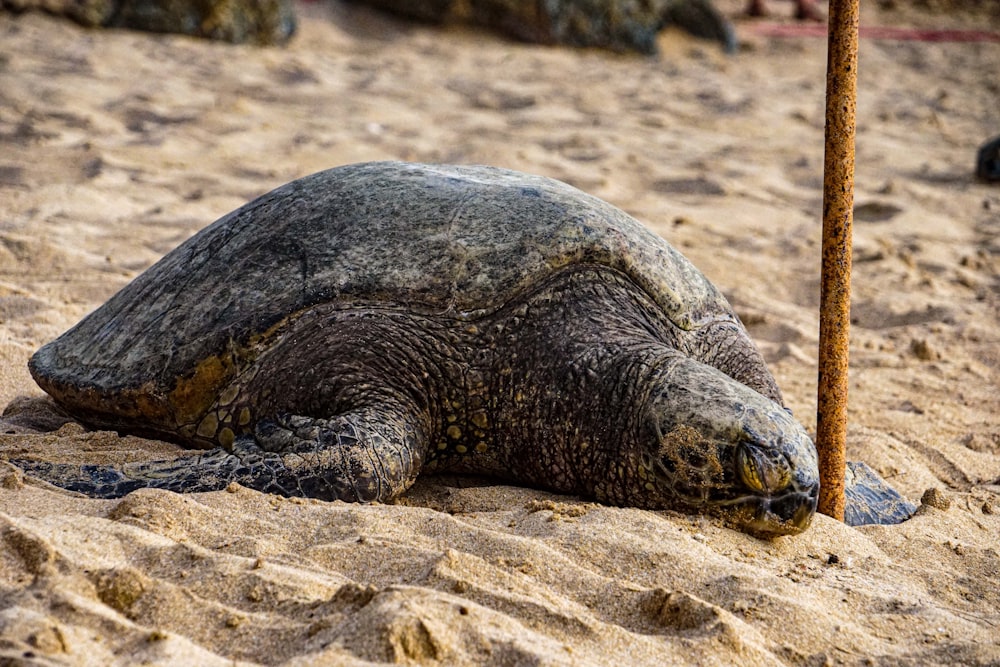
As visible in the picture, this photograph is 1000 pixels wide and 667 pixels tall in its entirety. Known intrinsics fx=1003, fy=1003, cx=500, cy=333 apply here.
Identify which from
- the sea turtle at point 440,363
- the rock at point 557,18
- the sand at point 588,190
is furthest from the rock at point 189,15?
the sea turtle at point 440,363

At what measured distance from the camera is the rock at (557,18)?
9852mm

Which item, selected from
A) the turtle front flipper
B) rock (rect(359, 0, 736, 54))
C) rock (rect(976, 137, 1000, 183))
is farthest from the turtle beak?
rock (rect(359, 0, 736, 54))

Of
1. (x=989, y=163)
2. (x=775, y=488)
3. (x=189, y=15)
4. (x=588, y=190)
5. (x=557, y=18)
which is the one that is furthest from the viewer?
(x=557, y=18)

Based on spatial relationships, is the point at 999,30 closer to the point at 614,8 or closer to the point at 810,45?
the point at 810,45

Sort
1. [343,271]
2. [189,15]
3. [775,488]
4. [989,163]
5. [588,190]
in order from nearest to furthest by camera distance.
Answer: [775,488] < [343,271] < [588,190] < [989,163] < [189,15]

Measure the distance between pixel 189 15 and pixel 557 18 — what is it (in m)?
3.61

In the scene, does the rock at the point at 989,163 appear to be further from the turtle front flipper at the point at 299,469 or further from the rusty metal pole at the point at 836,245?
the turtle front flipper at the point at 299,469

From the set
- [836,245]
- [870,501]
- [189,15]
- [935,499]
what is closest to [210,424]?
[836,245]

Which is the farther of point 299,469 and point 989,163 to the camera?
point 989,163

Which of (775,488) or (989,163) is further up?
(989,163)

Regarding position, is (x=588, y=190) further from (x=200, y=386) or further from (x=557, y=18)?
(x=557, y=18)

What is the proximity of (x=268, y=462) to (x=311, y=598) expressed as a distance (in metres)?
0.65

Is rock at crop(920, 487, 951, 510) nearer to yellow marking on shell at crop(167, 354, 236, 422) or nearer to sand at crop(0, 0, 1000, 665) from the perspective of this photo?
sand at crop(0, 0, 1000, 665)

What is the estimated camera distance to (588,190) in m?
5.79
